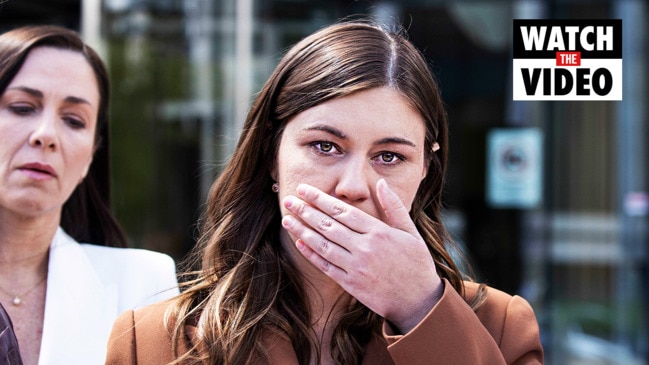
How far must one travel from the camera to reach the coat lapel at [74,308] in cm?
243

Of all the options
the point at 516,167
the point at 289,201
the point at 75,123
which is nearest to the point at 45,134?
the point at 75,123

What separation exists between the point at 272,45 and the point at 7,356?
5.38 meters

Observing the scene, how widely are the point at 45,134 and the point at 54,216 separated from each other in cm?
31

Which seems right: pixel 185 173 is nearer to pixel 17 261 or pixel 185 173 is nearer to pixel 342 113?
pixel 17 261

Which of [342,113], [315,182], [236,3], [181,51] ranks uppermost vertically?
[236,3]

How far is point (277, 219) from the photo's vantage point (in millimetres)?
2145

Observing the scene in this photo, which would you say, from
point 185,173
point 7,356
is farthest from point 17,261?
point 185,173

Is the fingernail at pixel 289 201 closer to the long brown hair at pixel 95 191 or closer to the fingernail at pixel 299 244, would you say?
the fingernail at pixel 299 244

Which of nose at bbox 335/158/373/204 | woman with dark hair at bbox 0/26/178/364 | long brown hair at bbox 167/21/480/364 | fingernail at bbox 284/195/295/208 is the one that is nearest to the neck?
woman with dark hair at bbox 0/26/178/364

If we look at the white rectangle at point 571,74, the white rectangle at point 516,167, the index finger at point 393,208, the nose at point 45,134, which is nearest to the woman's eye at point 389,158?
the index finger at point 393,208

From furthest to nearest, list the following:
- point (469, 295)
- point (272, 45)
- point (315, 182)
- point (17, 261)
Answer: point (272, 45) → point (17, 261) → point (469, 295) → point (315, 182)

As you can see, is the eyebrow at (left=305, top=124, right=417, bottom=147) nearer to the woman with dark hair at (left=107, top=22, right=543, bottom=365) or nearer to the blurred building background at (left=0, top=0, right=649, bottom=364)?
the woman with dark hair at (left=107, top=22, right=543, bottom=365)

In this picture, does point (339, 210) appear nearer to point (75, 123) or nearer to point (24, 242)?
point (75, 123)

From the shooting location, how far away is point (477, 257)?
24.5 ft
